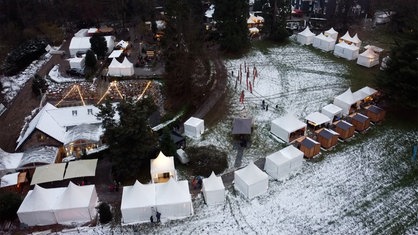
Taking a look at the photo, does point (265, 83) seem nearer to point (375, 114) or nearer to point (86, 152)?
point (375, 114)

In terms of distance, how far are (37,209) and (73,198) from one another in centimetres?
212

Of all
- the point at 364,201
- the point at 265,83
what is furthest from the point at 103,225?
the point at 265,83

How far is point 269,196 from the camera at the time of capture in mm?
24719

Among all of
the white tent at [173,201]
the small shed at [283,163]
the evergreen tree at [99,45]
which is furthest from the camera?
the evergreen tree at [99,45]

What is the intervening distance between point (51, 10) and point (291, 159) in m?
42.9

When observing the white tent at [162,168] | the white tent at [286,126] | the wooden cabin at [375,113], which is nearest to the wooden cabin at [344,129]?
the white tent at [286,126]

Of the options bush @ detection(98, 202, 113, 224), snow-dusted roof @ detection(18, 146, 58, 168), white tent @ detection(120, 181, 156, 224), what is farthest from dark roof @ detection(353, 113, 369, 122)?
snow-dusted roof @ detection(18, 146, 58, 168)

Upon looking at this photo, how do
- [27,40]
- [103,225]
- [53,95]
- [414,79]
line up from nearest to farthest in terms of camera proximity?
[103,225]
[414,79]
[53,95]
[27,40]

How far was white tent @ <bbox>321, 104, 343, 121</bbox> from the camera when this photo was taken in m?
32.3

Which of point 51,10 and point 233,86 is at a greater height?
point 51,10

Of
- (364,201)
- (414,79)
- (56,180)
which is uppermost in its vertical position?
(414,79)

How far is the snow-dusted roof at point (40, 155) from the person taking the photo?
27.0m

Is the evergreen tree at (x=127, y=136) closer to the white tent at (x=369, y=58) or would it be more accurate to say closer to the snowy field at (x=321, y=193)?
the snowy field at (x=321, y=193)

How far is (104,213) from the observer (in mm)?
22734
